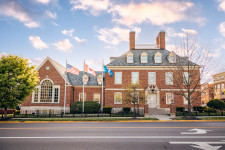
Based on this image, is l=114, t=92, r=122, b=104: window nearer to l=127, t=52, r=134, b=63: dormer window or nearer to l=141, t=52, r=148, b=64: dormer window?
l=127, t=52, r=134, b=63: dormer window

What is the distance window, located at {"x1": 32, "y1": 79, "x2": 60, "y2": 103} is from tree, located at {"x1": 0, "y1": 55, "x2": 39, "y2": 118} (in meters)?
7.57

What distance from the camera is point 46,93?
28562 millimetres

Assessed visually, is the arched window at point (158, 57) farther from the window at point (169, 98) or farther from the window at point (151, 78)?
the window at point (169, 98)

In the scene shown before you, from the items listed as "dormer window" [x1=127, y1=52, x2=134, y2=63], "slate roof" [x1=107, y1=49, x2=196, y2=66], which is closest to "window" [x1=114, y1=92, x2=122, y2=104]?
"slate roof" [x1=107, y1=49, x2=196, y2=66]

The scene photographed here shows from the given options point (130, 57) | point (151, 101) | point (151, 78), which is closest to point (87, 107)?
point (151, 101)

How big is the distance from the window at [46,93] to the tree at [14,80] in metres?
7.57

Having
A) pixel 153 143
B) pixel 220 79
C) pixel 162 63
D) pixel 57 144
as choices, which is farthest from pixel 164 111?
pixel 220 79

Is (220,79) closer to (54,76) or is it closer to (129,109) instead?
(129,109)

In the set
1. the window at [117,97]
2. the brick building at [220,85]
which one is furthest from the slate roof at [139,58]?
the brick building at [220,85]

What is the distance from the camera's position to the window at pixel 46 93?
28.2 m

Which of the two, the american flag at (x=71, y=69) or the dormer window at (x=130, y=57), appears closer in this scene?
the american flag at (x=71, y=69)

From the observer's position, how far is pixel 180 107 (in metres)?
26.5

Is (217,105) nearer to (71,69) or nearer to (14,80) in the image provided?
(71,69)

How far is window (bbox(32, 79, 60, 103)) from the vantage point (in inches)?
1112
